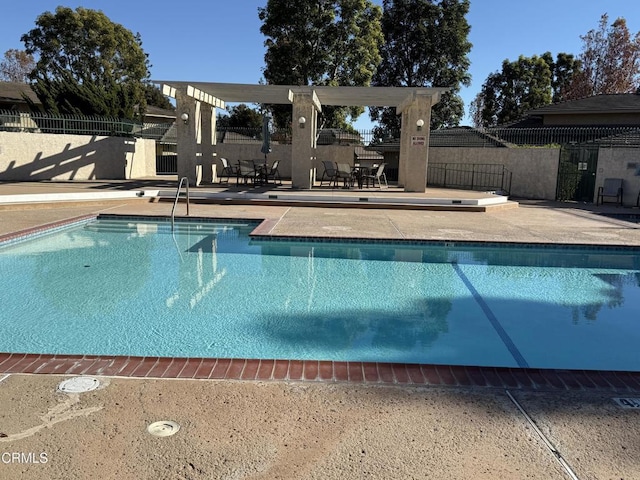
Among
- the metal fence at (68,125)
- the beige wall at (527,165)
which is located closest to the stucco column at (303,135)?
the beige wall at (527,165)

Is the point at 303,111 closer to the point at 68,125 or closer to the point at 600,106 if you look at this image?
the point at 68,125

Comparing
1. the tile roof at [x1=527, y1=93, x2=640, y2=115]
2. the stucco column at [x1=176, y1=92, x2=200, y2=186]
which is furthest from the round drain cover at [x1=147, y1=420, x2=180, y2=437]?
the tile roof at [x1=527, y1=93, x2=640, y2=115]

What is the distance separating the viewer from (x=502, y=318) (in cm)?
569

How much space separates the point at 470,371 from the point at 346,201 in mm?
10883

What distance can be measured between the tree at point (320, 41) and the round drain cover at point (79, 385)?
24.7m

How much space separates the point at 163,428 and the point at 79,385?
2.79 feet

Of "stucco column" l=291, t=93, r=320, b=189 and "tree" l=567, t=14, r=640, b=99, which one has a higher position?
"tree" l=567, t=14, r=640, b=99

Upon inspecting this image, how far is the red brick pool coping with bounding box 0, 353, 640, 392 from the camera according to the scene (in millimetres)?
3303

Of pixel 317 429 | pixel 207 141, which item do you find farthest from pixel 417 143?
pixel 317 429

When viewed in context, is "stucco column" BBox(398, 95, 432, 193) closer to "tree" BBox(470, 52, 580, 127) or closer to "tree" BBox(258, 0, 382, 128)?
"tree" BBox(258, 0, 382, 128)

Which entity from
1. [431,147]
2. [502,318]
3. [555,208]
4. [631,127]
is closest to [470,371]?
[502,318]

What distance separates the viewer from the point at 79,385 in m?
3.15

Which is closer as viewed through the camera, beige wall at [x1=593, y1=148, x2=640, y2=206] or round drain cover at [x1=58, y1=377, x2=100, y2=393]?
round drain cover at [x1=58, y1=377, x2=100, y2=393]

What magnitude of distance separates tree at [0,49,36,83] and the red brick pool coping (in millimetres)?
65027
